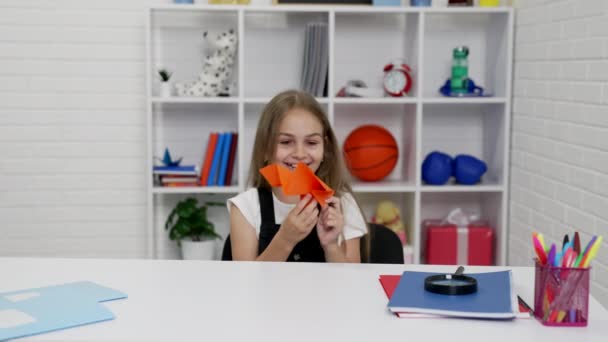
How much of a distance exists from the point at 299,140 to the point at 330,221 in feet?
A: 1.70

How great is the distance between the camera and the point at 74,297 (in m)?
1.77

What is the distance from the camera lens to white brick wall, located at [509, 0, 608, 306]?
3168 mm

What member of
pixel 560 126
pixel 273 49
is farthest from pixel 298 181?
pixel 273 49

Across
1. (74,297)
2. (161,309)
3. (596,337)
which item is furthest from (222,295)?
(596,337)

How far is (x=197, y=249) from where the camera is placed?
4188 millimetres

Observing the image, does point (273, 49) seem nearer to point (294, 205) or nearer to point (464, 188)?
point (464, 188)

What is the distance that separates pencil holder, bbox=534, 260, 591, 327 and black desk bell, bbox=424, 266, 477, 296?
187 millimetres

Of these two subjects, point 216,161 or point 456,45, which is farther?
point 456,45

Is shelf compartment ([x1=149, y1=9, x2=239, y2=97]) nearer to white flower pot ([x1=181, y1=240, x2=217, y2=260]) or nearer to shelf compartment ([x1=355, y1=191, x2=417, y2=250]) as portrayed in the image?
white flower pot ([x1=181, y1=240, x2=217, y2=260])

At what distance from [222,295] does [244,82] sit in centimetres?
262

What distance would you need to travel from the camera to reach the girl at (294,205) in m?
2.31

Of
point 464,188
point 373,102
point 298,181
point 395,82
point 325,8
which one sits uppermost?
point 325,8

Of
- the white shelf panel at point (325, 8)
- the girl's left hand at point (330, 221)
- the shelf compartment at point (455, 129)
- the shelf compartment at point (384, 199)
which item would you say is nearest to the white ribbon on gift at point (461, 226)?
the shelf compartment at point (384, 199)

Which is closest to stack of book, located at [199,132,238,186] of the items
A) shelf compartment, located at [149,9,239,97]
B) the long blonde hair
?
shelf compartment, located at [149,9,239,97]
